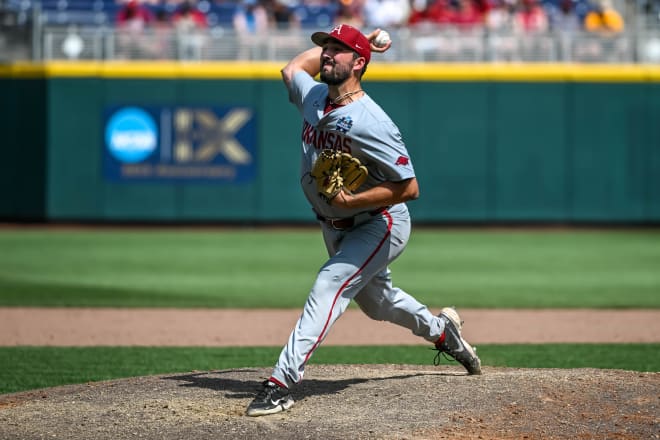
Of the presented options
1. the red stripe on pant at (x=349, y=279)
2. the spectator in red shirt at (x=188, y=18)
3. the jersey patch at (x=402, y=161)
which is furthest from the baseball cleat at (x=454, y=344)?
the spectator in red shirt at (x=188, y=18)

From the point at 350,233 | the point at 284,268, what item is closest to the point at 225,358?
the point at 350,233

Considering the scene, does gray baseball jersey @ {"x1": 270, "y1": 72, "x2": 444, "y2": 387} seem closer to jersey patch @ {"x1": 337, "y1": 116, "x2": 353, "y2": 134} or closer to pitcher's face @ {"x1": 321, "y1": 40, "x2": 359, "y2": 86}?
jersey patch @ {"x1": 337, "y1": 116, "x2": 353, "y2": 134}

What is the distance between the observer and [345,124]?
17.3 ft

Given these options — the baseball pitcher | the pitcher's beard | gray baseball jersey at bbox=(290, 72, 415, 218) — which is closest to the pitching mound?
the baseball pitcher

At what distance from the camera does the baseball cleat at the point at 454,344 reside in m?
6.01

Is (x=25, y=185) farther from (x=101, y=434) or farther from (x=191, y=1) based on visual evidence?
(x=101, y=434)

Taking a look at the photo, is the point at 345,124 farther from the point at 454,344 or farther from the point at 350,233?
the point at 454,344

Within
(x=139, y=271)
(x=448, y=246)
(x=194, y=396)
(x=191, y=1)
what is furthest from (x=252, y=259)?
(x=194, y=396)

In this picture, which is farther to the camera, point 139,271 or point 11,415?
point 139,271

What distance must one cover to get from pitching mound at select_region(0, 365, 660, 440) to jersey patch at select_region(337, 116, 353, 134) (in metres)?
1.35

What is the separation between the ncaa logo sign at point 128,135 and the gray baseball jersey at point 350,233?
13.5 metres

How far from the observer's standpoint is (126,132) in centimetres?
1891

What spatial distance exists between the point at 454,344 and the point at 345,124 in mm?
1514

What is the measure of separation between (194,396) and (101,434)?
733 millimetres
